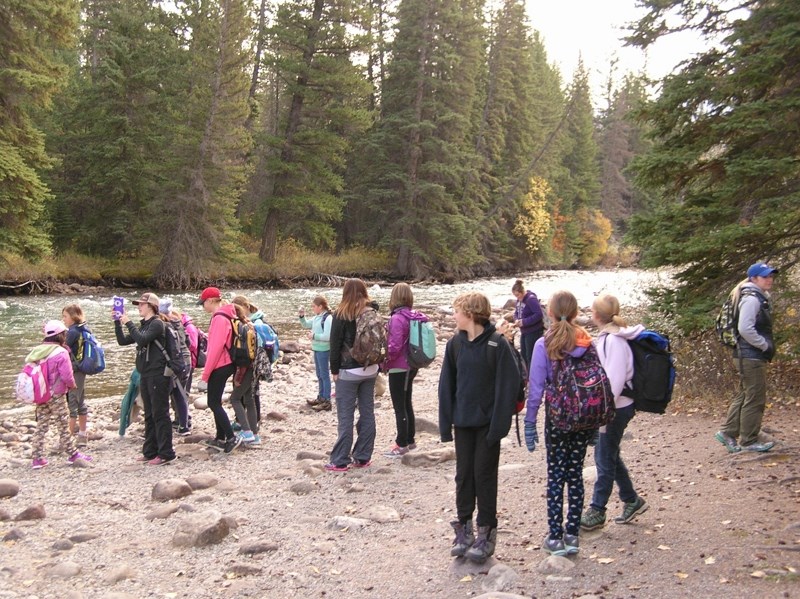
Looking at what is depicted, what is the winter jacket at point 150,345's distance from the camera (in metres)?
8.05

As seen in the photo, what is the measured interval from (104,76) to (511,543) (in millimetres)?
35949

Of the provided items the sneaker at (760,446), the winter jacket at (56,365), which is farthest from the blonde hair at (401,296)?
the winter jacket at (56,365)

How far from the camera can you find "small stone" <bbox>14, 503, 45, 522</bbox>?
6.62 m

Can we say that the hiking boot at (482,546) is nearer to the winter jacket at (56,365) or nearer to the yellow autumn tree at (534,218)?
the winter jacket at (56,365)

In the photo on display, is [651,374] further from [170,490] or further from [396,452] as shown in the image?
[170,490]

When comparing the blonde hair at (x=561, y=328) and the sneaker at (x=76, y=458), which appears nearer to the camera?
the blonde hair at (x=561, y=328)

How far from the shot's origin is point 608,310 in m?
5.38

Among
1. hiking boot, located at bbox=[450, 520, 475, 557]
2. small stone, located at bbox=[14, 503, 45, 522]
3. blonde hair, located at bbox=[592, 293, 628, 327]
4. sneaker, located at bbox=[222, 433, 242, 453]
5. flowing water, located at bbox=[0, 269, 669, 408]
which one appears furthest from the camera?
flowing water, located at bbox=[0, 269, 669, 408]

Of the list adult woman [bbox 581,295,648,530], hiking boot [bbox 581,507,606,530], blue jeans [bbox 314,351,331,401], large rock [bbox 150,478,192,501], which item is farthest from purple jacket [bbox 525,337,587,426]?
blue jeans [bbox 314,351,331,401]

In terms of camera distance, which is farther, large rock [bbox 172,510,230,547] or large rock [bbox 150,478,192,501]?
large rock [bbox 150,478,192,501]

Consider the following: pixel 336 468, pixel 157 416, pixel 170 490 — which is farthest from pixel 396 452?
pixel 157 416

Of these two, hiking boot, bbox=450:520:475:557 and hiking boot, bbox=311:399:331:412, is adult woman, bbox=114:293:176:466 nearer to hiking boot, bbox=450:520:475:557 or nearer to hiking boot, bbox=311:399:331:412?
hiking boot, bbox=311:399:331:412

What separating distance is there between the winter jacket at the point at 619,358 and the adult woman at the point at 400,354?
106 inches

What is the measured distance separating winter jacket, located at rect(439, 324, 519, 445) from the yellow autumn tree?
49.2 meters
